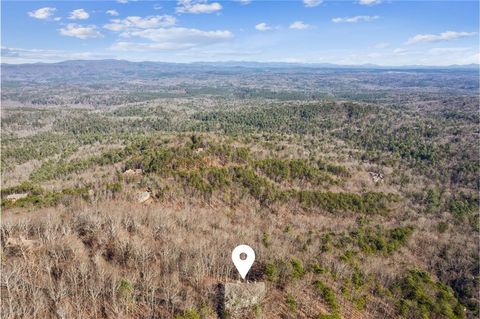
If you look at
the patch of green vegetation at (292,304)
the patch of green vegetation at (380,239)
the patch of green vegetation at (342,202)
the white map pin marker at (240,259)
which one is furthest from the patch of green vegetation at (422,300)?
the patch of green vegetation at (342,202)

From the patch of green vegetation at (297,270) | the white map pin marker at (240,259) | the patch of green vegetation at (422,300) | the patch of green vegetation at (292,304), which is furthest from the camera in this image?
the patch of green vegetation at (297,270)

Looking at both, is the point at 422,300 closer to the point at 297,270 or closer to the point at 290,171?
the point at 297,270

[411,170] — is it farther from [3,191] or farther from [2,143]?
[2,143]

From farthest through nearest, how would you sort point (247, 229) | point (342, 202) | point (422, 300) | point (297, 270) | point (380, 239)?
1. point (342, 202)
2. point (380, 239)
3. point (247, 229)
4. point (422, 300)
5. point (297, 270)

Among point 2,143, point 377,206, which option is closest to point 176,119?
point 2,143

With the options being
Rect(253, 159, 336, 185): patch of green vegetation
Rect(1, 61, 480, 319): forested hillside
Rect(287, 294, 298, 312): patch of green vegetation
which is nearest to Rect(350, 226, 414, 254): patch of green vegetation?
Rect(1, 61, 480, 319): forested hillside

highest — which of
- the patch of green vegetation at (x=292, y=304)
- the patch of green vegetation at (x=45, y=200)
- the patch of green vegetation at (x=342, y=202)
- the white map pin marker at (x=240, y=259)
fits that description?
the white map pin marker at (x=240, y=259)

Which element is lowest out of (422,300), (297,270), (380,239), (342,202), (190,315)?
(380,239)

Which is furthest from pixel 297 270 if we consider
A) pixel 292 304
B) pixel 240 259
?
pixel 240 259

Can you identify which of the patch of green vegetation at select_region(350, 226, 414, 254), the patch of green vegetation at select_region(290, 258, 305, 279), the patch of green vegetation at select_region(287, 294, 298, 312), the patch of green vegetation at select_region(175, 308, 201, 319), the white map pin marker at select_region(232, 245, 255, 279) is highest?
the white map pin marker at select_region(232, 245, 255, 279)

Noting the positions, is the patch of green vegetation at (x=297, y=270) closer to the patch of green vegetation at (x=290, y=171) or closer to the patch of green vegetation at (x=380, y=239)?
the patch of green vegetation at (x=380, y=239)

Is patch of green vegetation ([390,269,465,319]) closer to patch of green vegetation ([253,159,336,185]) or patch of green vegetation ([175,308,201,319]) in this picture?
patch of green vegetation ([175,308,201,319])
